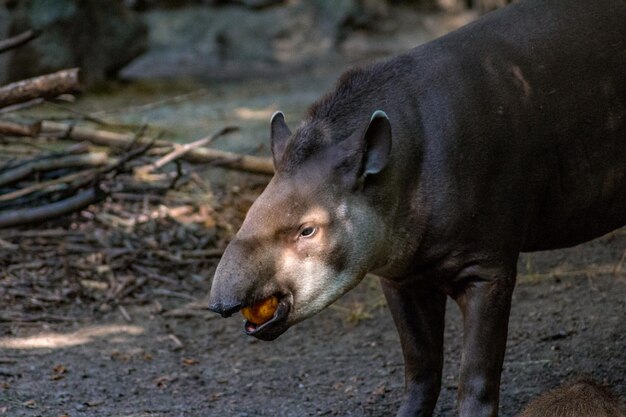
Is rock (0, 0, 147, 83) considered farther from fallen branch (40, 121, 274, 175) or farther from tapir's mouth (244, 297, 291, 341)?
tapir's mouth (244, 297, 291, 341)

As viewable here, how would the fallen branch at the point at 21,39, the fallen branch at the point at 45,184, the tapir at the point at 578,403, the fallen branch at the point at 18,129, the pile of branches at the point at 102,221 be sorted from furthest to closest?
1. the fallen branch at the point at 45,184
2. the pile of branches at the point at 102,221
3. the fallen branch at the point at 18,129
4. the fallen branch at the point at 21,39
5. the tapir at the point at 578,403

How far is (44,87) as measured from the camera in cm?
560

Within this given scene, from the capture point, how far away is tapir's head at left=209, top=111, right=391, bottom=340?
13.2ft

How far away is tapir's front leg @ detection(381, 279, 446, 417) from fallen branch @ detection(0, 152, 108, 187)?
3.02 metres

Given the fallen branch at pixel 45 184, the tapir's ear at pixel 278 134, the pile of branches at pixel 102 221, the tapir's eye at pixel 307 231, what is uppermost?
the tapir's ear at pixel 278 134

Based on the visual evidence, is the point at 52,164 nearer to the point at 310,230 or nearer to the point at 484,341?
the point at 310,230

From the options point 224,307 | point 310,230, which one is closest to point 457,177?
point 310,230

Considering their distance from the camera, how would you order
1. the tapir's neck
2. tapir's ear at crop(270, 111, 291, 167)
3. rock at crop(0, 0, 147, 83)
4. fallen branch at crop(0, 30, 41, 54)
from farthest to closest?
rock at crop(0, 0, 147, 83)
fallen branch at crop(0, 30, 41, 54)
tapir's ear at crop(270, 111, 291, 167)
the tapir's neck

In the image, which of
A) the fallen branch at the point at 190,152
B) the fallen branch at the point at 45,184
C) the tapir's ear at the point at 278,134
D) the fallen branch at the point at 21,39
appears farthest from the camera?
the fallen branch at the point at 190,152

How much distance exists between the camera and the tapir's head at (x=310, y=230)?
13.2ft

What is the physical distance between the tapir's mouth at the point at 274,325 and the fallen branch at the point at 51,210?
306 cm

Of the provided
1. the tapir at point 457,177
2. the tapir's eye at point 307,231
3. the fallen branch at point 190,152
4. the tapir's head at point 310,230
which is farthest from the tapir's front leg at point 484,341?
the fallen branch at point 190,152

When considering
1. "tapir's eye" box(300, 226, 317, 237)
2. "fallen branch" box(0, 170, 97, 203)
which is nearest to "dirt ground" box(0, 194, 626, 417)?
"fallen branch" box(0, 170, 97, 203)

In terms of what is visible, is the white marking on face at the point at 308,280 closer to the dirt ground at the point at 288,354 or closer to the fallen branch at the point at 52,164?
the dirt ground at the point at 288,354
